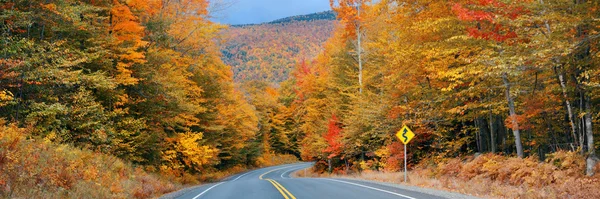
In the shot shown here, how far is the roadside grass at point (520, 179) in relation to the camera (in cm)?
1014

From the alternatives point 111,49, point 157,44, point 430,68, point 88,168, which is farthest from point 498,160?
point 157,44

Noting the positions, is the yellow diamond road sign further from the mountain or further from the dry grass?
the mountain

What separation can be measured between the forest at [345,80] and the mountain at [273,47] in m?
67.3

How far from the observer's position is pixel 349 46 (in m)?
33.1

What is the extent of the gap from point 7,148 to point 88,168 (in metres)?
3.35

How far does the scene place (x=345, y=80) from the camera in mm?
34344

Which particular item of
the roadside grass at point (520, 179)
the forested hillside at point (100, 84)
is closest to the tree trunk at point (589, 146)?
the roadside grass at point (520, 179)

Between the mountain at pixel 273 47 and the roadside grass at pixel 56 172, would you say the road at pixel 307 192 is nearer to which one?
the roadside grass at pixel 56 172

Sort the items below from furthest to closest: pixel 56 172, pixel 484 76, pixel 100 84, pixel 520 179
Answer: pixel 100 84 < pixel 484 76 < pixel 520 179 < pixel 56 172

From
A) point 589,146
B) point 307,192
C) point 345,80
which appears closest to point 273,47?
point 345,80

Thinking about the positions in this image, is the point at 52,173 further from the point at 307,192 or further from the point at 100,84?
the point at 307,192

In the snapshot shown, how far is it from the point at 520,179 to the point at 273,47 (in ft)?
441

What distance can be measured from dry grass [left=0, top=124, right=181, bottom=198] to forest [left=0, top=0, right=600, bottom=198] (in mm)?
73

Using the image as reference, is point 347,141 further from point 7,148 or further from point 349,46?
point 7,148
